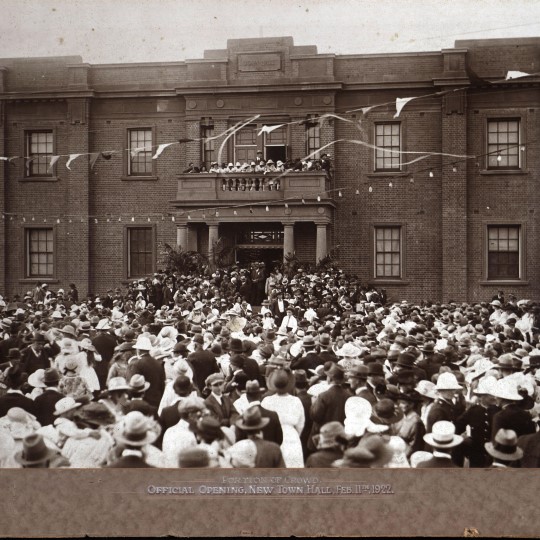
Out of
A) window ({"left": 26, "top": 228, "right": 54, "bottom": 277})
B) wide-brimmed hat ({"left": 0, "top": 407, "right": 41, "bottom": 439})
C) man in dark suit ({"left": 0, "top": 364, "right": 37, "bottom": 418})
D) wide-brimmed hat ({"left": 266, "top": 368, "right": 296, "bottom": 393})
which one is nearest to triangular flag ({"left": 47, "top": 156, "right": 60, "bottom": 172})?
window ({"left": 26, "top": 228, "right": 54, "bottom": 277})

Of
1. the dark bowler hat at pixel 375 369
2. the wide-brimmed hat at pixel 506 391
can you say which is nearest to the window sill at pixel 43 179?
the dark bowler hat at pixel 375 369

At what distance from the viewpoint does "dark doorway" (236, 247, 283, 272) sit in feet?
49.1

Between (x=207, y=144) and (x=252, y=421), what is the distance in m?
9.65

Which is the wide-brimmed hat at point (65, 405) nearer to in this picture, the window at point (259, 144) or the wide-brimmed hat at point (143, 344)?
the wide-brimmed hat at point (143, 344)

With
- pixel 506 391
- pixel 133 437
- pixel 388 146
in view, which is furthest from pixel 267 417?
pixel 388 146

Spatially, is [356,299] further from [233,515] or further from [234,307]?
[233,515]

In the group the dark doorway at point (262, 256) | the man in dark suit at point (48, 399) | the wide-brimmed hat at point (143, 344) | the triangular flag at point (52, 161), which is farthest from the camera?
the dark doorway at point (262, 256)

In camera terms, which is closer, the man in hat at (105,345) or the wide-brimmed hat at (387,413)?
the wide-brimmed hat at (387,413)

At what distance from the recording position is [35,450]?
687 cm

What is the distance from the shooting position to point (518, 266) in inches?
429

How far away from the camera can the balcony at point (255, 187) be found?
1486 cm

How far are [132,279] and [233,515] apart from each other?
6289mm

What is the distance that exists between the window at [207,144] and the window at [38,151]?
12.7 feet

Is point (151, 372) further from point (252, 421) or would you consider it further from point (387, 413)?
point (387, 413)
